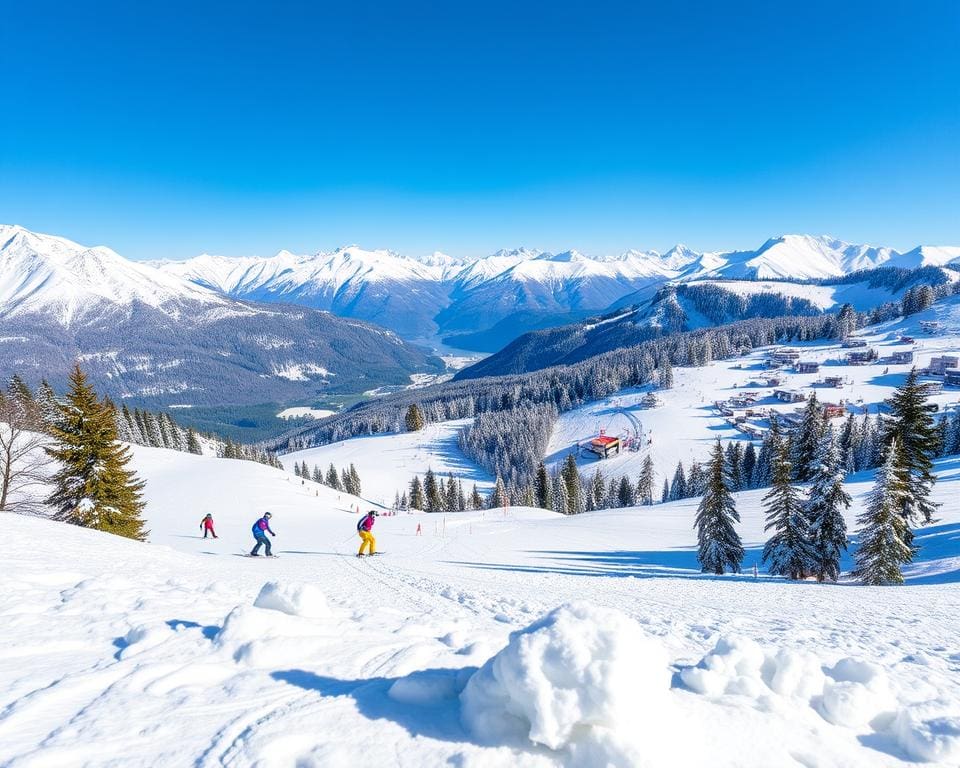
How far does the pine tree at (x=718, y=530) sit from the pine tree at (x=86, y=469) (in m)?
28.6

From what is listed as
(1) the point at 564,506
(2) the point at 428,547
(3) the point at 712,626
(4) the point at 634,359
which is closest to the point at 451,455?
(1) the point at 564,506

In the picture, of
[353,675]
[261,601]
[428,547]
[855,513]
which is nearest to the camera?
[353,675]

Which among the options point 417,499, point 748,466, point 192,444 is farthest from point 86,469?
point 192,444

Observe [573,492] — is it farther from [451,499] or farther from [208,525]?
[208,525]

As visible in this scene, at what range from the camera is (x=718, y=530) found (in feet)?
81.0

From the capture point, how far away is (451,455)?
11406 cm

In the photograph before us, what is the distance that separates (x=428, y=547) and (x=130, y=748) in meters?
20.4

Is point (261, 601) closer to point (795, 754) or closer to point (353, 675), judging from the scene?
point (353, 675)

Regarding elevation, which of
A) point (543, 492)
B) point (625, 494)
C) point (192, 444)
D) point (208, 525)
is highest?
point (192, 444)

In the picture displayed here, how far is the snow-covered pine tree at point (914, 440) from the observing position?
74.7 ft

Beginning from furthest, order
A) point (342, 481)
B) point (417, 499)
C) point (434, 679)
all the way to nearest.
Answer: point (342, 481)
point (417, 499)
point (434, 679)

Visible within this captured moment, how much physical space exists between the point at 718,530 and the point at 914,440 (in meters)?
10.9

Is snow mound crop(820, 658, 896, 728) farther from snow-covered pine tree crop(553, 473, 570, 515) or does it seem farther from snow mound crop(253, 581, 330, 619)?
snow-covered pine tree crop(553, 473, 570, 515)

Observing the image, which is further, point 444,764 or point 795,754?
point 795,754
